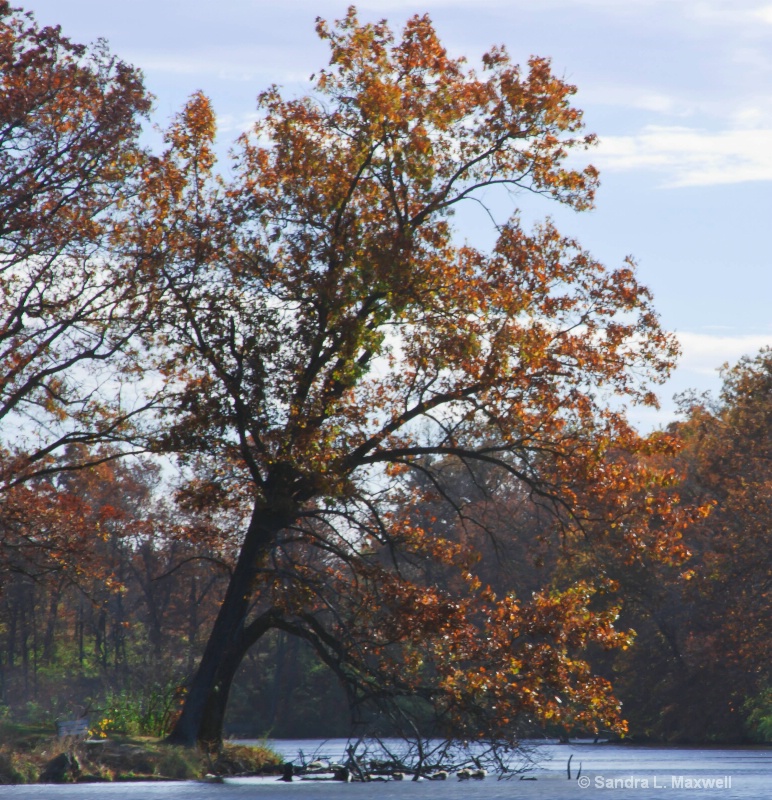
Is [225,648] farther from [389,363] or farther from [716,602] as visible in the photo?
[716,602]

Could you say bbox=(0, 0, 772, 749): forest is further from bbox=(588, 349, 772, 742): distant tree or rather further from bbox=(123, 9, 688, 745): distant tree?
bbox=(588, 349, 772, 742): distant tree

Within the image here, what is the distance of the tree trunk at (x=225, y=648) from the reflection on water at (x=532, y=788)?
4.53 feet

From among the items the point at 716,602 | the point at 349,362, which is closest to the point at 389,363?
the point at 349,362

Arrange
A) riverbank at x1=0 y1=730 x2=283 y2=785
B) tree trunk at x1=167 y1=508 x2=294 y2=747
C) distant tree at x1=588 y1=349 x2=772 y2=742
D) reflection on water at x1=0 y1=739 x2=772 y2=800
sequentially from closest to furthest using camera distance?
1. reflection on water at x1=0 y1=739 x2=772 y2=800
2. riverbank at x1=0 y1=730 x2=283 y2=785
3. tree trunk at x1=167 y1=508 x2=294 y2=747
4. distant tree at x1=588 y1=349 x2=772 y2=742

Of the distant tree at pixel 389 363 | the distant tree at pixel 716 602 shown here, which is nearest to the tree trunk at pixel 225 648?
the distant tree at pixel 389 363

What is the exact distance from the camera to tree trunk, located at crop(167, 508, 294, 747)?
21.7 metres

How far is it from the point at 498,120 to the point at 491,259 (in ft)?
8.42

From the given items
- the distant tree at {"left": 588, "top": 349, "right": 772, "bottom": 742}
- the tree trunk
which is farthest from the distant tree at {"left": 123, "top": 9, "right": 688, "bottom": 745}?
the distant tree at {"left": 588, "top": 349, "right": 772, "bottom": 742}

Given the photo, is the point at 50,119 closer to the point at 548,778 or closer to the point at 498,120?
the point at 498,120

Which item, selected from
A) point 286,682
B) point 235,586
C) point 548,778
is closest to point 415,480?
point 286,682

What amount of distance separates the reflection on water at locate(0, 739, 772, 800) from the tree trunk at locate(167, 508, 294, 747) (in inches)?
54.4

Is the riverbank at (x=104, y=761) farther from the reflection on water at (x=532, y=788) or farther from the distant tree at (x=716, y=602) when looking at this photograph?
the distant tree at (x=716, y=602)

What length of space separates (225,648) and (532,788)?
6345 mm

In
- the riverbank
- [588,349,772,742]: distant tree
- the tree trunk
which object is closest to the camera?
the riverbank
